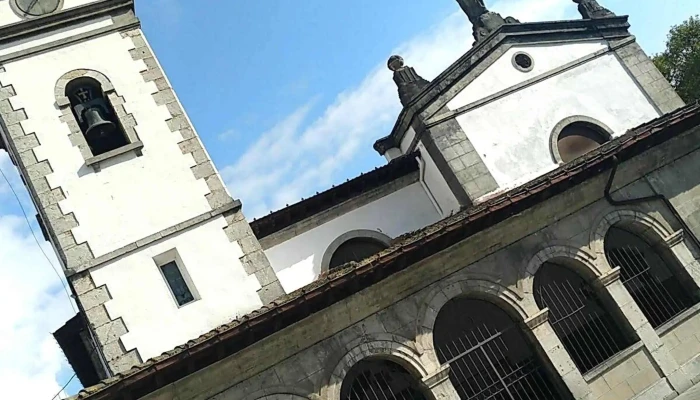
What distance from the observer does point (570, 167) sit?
448 inches

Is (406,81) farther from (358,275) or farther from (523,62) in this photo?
(358,275)

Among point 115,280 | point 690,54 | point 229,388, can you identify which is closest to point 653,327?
point 229,388

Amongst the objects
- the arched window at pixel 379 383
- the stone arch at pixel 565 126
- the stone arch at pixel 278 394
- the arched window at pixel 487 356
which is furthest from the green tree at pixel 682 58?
the stone arch at pixel 278 394

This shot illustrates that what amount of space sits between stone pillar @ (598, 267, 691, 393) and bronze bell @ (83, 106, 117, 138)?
8.87 metres

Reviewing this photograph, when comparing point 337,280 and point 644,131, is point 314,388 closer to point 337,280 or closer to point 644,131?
point 337,280

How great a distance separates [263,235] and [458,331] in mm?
4884

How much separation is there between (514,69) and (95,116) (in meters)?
9.47

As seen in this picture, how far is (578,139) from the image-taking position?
15.6 metres

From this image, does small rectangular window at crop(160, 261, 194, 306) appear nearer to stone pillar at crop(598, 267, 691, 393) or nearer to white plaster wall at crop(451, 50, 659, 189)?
stone pillar at crop(598, 267, 691, 393)

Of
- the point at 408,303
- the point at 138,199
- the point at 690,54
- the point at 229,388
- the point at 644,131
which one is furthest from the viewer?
the point at 690,54

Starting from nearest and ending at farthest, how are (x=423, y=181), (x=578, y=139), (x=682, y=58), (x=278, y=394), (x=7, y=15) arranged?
(x=278, y=394) → (x=7, y=15) → (x=578, y=139) → (x=423, y=181) → (x=682, y=58)

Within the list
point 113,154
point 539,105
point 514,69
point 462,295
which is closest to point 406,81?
point 514,69

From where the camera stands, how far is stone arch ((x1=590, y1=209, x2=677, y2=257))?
38.7 ft

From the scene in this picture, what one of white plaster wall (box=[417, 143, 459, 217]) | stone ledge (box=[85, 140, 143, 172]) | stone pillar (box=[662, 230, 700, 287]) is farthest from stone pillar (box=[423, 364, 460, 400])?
stone ledge (box=[85, 140, 143, 172])
